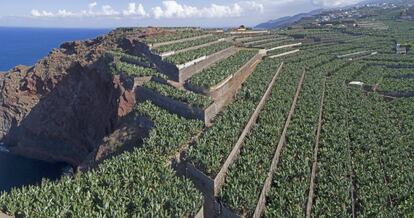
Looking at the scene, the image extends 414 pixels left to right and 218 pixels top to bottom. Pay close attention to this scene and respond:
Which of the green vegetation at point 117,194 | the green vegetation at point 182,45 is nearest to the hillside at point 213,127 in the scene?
the green vegetation at point 117,194

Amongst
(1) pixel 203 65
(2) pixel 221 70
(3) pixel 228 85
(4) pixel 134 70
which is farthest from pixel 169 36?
(3) pixel 228 85

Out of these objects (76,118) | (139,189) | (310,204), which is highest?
(139,189)

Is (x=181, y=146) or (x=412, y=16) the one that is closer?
(x=181, y=146)

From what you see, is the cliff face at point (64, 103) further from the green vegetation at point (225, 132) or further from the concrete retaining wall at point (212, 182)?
the concrete retaining wall at point (212, 182)

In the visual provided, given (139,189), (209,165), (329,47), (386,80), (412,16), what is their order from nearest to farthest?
1. (139,189)
2. (209,165)
3. (386,80)
4. (329,47)
5. (412,16)

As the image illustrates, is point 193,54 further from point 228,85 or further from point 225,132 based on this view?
point 225,132

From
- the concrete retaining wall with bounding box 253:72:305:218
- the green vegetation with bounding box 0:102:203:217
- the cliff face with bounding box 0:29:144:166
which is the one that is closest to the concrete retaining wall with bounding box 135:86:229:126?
the cliff face with bounding box 0:29:144:166

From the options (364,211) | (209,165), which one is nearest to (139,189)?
(209,165)

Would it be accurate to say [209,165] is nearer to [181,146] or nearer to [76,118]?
[181,146]
